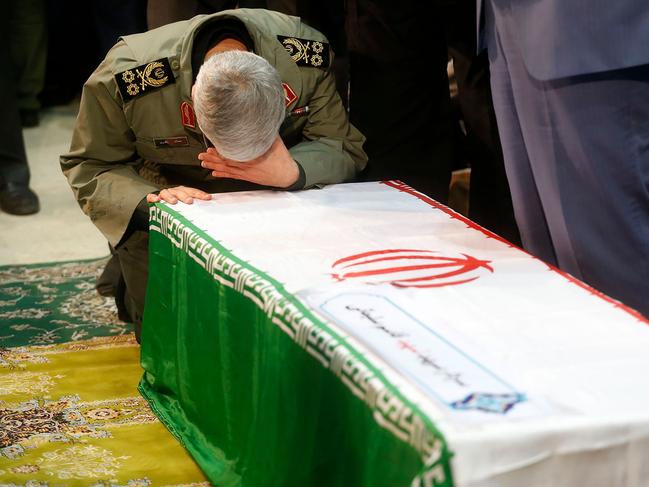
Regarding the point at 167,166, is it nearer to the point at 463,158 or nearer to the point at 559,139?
the point at 559,139

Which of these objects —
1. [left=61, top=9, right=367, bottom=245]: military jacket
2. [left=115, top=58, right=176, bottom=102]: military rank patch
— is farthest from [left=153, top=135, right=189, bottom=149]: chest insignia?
[left=115, top=58, right=176, bottom=102]: military rank patch

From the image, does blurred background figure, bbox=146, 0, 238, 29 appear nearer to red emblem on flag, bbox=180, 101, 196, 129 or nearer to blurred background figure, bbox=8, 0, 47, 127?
red emblem on flag, bbox=180, 101, 196, 129

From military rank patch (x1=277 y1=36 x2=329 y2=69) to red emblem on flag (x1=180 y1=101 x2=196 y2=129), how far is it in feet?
0.80

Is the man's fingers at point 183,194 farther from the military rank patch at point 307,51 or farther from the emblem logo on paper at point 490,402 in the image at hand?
the emblem logo on paper at point 490,402

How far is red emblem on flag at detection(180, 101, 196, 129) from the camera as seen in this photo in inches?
83.7

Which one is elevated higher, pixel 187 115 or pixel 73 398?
pixel 187 115

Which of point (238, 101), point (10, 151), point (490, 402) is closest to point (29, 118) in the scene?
point (10, 151)

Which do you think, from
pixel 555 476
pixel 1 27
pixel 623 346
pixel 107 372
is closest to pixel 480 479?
pixel 555 476

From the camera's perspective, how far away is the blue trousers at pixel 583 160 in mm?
1685

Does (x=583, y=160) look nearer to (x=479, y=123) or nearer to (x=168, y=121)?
(x=479, y=123)

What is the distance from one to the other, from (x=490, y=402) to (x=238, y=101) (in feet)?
2.77

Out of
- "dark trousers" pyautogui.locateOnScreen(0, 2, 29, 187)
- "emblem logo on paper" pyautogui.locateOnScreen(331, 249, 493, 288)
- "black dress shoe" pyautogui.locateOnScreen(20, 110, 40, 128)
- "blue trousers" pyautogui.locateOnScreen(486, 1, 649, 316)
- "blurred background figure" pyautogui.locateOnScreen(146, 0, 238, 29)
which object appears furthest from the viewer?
"black dress shoe" pyautogui.locateOnScreen(20, 110, 40, 128)

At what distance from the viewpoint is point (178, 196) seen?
1.97 m

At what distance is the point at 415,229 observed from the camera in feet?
5.92
